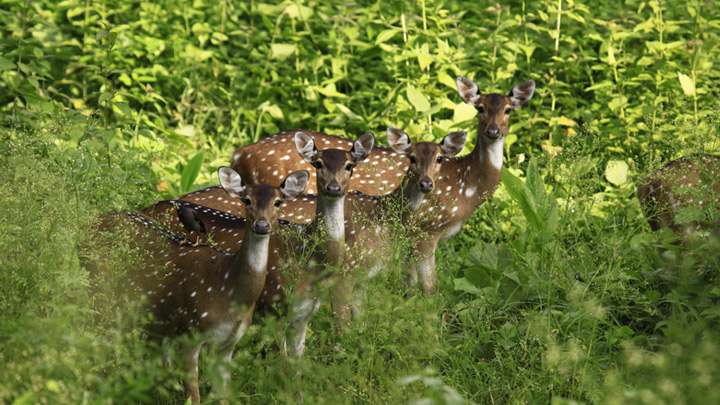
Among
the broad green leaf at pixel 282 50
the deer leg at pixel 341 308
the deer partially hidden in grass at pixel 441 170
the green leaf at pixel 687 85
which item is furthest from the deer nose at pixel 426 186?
the broad green leaf at pixel 282 50

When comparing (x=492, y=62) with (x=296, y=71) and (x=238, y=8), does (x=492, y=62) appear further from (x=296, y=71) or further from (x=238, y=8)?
(x=238, y=8)

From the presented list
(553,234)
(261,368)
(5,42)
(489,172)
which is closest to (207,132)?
(5,42)

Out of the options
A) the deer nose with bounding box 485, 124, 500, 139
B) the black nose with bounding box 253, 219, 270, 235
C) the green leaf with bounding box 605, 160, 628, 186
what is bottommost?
the green leaf with bounding box 605, 160, 628, 186

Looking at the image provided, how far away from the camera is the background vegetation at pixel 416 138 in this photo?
399cm

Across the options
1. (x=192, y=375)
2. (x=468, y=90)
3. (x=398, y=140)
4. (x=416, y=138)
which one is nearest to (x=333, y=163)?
(x=398, y=140)

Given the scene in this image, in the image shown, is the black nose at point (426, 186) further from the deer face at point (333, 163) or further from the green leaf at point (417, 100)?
the green leaf at point (417, 100)

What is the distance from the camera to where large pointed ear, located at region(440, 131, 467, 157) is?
20.5 feet

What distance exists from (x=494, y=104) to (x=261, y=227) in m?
2.91

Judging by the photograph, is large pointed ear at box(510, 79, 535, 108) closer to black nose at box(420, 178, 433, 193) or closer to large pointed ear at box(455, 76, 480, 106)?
large pointed ear at box(455, 76, 480, 106)

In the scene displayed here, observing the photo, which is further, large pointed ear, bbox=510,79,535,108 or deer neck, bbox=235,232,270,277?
large pointed ear, bbox=510,79,535,108

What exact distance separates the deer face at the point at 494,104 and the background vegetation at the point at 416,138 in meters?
0.43

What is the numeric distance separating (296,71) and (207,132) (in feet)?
4.23

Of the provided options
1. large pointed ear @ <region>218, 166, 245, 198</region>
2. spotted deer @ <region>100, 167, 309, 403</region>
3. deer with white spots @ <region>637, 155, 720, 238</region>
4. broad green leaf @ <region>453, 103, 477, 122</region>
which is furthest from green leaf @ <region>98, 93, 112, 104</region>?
deer with white spots @ <region>637, 155, 720, 238</region>

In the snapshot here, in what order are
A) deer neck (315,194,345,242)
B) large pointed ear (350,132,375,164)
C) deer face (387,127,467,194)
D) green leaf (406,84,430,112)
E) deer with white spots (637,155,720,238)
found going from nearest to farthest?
deer with white spots (637,155,720,238) → deer neck (315,194,345,242) → large pointed ear (350,132,375,164) → deer face (387,127,467,194) → green leaf (406,84,430,112)
